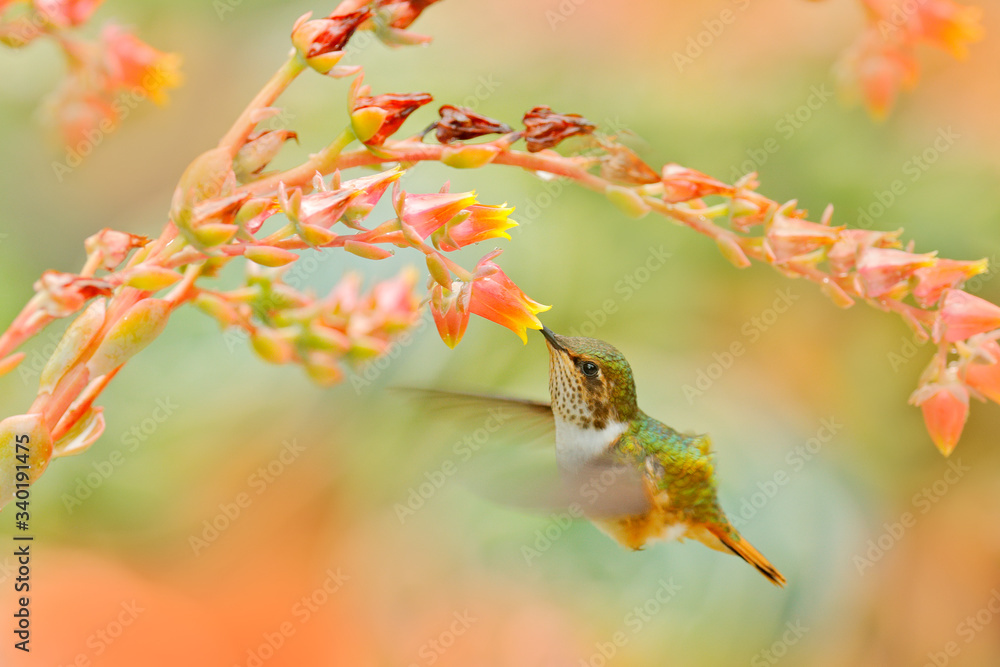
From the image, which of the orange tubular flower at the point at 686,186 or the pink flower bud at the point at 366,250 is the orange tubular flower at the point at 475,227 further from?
the orange tubular flower at the point at 686,186

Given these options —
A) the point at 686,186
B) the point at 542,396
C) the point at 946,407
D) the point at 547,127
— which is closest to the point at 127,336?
the point at 547,127

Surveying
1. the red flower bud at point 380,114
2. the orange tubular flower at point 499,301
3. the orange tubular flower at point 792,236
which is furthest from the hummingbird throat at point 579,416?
the red flower bud at point 380,114

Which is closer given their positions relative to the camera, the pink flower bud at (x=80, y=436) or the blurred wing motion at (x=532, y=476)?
the pink flower bud at (x=80, y=436)

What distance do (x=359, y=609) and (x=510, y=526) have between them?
2.23ft

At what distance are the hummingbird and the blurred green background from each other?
0.68 m

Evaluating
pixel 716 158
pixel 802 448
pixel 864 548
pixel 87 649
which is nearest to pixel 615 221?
pixel 716 158

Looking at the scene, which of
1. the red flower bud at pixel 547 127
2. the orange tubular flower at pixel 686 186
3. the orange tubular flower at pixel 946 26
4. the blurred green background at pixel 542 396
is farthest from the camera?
the blurred green background at pixel 542 396

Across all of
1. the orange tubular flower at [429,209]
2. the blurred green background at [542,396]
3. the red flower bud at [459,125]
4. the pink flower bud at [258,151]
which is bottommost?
the blurred green background at [542,396]

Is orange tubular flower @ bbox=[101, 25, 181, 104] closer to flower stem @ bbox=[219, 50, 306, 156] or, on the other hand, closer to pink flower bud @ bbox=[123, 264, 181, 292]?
flower stem @ bbox=[219, 50, 306, 156]

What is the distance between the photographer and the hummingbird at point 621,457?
1.17 m

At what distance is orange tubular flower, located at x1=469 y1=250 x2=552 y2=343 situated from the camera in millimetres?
969

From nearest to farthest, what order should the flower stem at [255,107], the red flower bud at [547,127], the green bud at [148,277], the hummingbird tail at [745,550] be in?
1. the green bud at [148,277]
2. the flower stem at [255,107]
3. the red flower bud at [547,127]
4. the hummingbird tail at [745,550]

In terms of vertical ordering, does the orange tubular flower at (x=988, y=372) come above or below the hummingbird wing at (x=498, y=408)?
above

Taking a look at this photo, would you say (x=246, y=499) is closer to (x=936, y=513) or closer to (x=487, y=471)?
(x=487, y=471)
